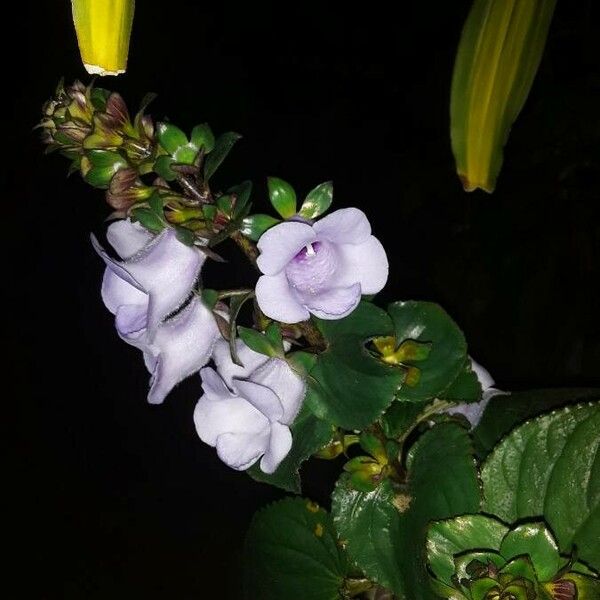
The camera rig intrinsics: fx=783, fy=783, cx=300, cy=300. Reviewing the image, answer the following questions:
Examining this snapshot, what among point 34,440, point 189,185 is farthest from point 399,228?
point 189,185

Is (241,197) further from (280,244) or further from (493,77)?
(493,77)

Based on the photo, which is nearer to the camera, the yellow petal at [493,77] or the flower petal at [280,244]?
the flower petal at [280,244]

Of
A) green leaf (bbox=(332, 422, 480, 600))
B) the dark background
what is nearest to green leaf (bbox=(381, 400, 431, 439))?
green leaf (bbox=(332, 422, 480, 600))

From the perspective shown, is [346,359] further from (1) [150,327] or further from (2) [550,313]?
(2) [550,313]

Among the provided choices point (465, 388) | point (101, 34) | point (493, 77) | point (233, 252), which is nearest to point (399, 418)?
point (465, 388)

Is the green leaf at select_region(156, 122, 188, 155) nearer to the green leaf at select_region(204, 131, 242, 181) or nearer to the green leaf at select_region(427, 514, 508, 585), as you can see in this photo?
the green leaf at select_region(204, 131, 242, 181)

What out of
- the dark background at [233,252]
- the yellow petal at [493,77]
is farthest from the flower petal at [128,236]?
the dark background at [233,252]

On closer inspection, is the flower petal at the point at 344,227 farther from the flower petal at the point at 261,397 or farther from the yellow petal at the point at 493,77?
the yellow petal at the point at 493,77
